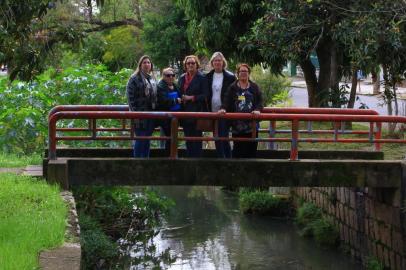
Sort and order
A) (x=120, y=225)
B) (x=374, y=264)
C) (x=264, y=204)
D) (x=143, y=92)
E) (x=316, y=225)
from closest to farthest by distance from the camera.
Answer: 1. (x=143, y=92)
2. (x=374, y=264)
3. (x=120, y=225)
4. (x=316, y=225)
5. (x=264, y=204)

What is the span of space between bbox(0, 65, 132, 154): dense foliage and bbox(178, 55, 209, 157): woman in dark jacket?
5.15 m

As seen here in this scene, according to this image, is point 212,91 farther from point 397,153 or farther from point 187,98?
point 397,153

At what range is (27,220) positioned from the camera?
26.5ft

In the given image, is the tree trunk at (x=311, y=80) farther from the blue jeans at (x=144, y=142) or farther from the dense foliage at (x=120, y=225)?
the blue jeans at (x=144, y=142)

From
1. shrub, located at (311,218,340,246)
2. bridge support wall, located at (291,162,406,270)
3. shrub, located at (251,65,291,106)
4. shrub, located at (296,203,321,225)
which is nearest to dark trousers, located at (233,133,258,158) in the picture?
bridge support wall, located at (291,162,406,270)

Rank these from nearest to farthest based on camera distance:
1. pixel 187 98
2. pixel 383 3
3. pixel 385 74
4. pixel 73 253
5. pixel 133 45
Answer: pixel 73 253 → pixel 187 98 → pixel 383 3 → pixel 385 74 → pixel 133 45

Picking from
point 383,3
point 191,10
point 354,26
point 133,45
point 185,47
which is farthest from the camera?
point 133,45

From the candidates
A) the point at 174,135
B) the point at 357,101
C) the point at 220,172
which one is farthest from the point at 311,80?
the point at 174,135

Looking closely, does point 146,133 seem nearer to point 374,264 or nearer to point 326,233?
point 374,264

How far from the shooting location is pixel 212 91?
10.9 m

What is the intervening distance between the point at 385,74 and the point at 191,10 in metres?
5.70

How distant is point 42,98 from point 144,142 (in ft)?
20.2

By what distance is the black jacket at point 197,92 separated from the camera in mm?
10828

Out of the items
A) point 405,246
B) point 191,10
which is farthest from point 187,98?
point 191,10
